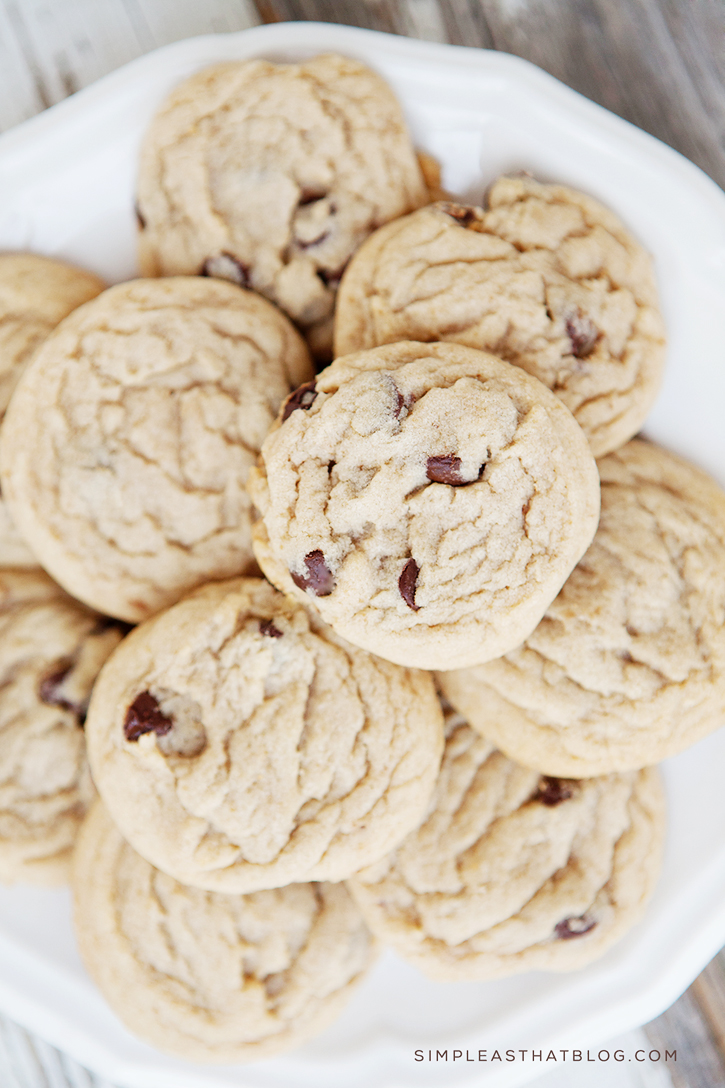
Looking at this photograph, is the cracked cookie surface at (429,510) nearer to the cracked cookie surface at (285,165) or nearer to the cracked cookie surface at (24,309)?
the cracked cookie surface at (285,165)

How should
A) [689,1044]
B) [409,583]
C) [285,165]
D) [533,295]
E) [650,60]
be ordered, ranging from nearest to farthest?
1. [409,583]
2. [533,295]
3. [285,165]
4. [650,60]
5. [689,1044]

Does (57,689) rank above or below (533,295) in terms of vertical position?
below

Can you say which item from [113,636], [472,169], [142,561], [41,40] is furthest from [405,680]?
[41,40]

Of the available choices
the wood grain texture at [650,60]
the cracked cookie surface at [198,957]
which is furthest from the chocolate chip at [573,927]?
the wood grain texture at [650,60]

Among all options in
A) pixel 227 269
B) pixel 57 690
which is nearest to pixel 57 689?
pixel 57 690

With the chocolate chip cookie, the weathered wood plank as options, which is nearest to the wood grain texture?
the chocolate chip cookie

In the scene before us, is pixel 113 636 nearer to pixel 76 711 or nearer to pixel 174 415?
pixel 76 711

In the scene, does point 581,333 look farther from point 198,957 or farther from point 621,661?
point 198,957
